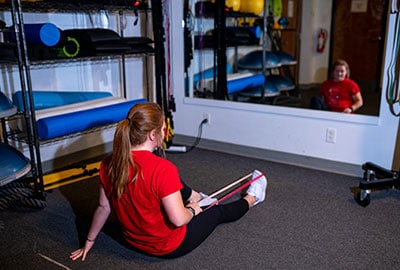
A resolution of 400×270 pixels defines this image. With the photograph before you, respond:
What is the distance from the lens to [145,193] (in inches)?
69.2

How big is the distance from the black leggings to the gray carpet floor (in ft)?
0.18

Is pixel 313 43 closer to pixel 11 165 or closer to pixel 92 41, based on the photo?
pixel 92 41

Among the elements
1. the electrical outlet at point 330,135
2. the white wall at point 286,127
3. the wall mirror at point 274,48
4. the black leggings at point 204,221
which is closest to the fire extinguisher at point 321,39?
the wall mirror at point 274,48

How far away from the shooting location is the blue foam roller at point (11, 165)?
2.26 m

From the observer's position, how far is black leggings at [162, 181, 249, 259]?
79.4 inches

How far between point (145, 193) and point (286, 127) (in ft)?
6.31

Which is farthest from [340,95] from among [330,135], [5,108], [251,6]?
[5,108]

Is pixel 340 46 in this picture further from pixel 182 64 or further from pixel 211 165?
pixel 211 165

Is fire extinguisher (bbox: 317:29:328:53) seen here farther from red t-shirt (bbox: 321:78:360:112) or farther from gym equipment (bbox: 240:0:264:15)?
red t-shirt (bbox: 321:78:360:112)

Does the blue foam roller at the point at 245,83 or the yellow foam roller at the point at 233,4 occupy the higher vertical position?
the yellow foam roller at the point at 233,4

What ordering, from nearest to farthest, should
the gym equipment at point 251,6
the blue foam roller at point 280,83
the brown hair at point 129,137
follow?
the brown hair at point 129,137, the gym equipment at point 251,6, the blue foam roller at point 280,83

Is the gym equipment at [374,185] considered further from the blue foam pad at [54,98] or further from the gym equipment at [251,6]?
the gym equipment at [251,6]

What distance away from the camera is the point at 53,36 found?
8.73 ft

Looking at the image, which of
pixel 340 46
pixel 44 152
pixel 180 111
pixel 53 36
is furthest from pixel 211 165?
pixel 340 46
